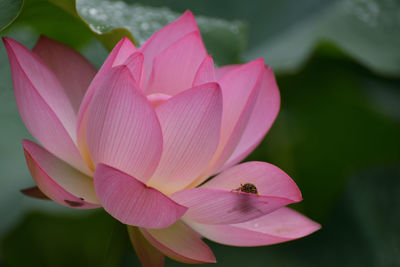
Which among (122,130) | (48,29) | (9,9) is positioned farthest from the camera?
(48,29)

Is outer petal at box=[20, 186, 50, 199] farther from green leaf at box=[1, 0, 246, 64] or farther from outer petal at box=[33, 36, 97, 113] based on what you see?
green leaf at box=[1, 0, 246, 64]

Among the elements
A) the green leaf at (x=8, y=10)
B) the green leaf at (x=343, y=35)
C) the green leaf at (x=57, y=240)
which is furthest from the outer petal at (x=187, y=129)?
the green leaf at (x=343, y=35)

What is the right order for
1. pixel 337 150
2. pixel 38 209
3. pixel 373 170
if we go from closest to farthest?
pixel 38 209 → pixel 373 170 → pixel 337 150

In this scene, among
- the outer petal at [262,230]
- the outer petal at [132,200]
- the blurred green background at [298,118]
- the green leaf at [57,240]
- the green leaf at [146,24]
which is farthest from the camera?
the green leaf at [57,240]

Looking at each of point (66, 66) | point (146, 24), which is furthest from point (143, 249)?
point (146, 24)

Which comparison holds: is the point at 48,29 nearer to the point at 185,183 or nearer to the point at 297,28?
the point at 185,183

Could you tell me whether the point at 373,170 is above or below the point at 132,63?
below

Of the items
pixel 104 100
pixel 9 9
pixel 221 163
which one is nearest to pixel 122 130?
pixel 104 100

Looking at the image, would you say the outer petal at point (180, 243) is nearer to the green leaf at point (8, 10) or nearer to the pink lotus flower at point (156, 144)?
the pink lotus flower at point (156, 144)
